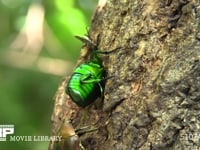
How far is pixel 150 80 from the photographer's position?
2143mm

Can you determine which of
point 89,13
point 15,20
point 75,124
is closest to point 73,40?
point 89,13

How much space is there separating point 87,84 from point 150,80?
0.37 metres

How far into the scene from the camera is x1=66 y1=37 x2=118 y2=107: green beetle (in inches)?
94.9

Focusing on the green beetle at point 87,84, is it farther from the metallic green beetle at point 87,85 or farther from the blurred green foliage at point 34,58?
the blurred green foliage at point 34,58

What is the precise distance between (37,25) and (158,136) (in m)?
2.25

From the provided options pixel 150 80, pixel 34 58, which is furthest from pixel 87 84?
pixel 34 58

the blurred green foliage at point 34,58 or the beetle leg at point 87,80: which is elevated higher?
the blurred green foliage at point 34,58

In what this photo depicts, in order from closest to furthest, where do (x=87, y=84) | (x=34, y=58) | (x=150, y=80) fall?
1. (x=150, y=80)
2. (x=87, y=84)
3. (x=34, y=58)

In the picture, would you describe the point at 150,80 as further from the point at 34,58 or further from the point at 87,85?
the point at 34,58

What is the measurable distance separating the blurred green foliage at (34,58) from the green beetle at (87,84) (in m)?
1.58

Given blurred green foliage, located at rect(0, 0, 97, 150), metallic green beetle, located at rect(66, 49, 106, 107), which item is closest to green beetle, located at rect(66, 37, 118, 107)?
metallic green beetle, located at rect(66, 49, 106, 107)

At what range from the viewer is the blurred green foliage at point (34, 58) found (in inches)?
166

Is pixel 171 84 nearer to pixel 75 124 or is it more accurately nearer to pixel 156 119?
pixel 156 119

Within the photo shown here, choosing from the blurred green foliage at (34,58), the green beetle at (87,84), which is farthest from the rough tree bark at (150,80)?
the blurred green foliage at (34,58)
